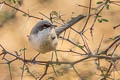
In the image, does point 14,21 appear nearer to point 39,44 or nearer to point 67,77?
point 67,77

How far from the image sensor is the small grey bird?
3477 mm

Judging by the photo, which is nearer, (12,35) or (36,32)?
(36,32)

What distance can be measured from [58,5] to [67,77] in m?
2.82

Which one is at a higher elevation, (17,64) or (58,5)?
(58,5)

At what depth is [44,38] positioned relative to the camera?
353 cm

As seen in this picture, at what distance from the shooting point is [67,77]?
430 centimetres

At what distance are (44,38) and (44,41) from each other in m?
0.04


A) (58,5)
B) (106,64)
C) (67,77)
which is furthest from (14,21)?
(67,77)

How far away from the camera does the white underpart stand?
11.4 ft

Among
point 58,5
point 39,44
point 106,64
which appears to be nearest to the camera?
point 39,44

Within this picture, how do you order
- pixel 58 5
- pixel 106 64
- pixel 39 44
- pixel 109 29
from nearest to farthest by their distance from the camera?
pixel 39 44
pixel 106 64
pixel 109 29
pixel 58 5

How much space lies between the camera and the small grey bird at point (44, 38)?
3.48 m

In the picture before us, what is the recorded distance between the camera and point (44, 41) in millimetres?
3508

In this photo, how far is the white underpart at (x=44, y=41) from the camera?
348 centimetres
